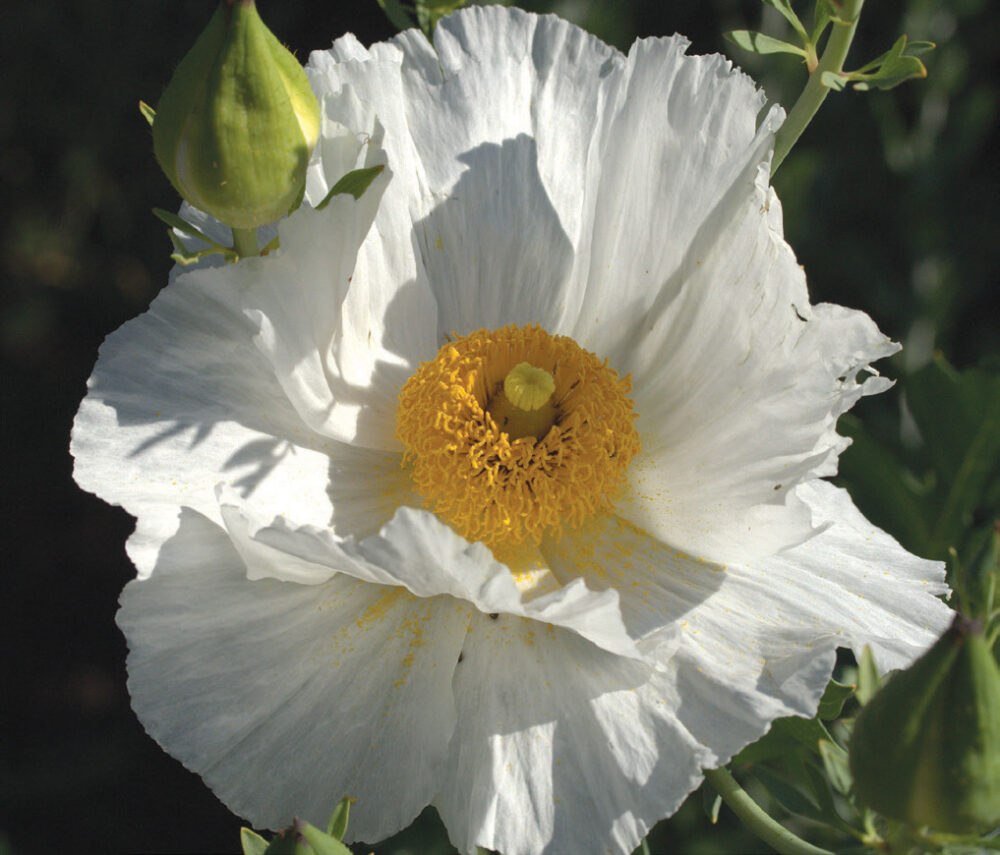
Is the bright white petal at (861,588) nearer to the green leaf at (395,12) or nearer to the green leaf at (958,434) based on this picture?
the green leaf at (958,434)

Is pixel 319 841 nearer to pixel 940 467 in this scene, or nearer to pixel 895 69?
pixel 895 69

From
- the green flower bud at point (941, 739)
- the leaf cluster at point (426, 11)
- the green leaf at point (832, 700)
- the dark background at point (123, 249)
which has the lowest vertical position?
the dark background at point (123, 249)

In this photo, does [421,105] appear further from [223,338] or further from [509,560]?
[509,560]

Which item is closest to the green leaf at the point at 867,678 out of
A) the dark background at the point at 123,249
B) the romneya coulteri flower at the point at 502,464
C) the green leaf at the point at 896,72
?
the romneya coulteri flower at the point at 502,464

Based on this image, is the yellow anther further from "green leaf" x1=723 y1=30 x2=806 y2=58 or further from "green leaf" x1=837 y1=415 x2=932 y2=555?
"green leaf" x1=837 y1=415 x2=932 y2=555

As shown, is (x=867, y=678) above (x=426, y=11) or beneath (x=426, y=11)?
beneath

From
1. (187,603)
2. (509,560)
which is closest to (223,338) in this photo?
(187,603)

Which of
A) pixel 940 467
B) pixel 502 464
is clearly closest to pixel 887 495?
pixel 940 467
